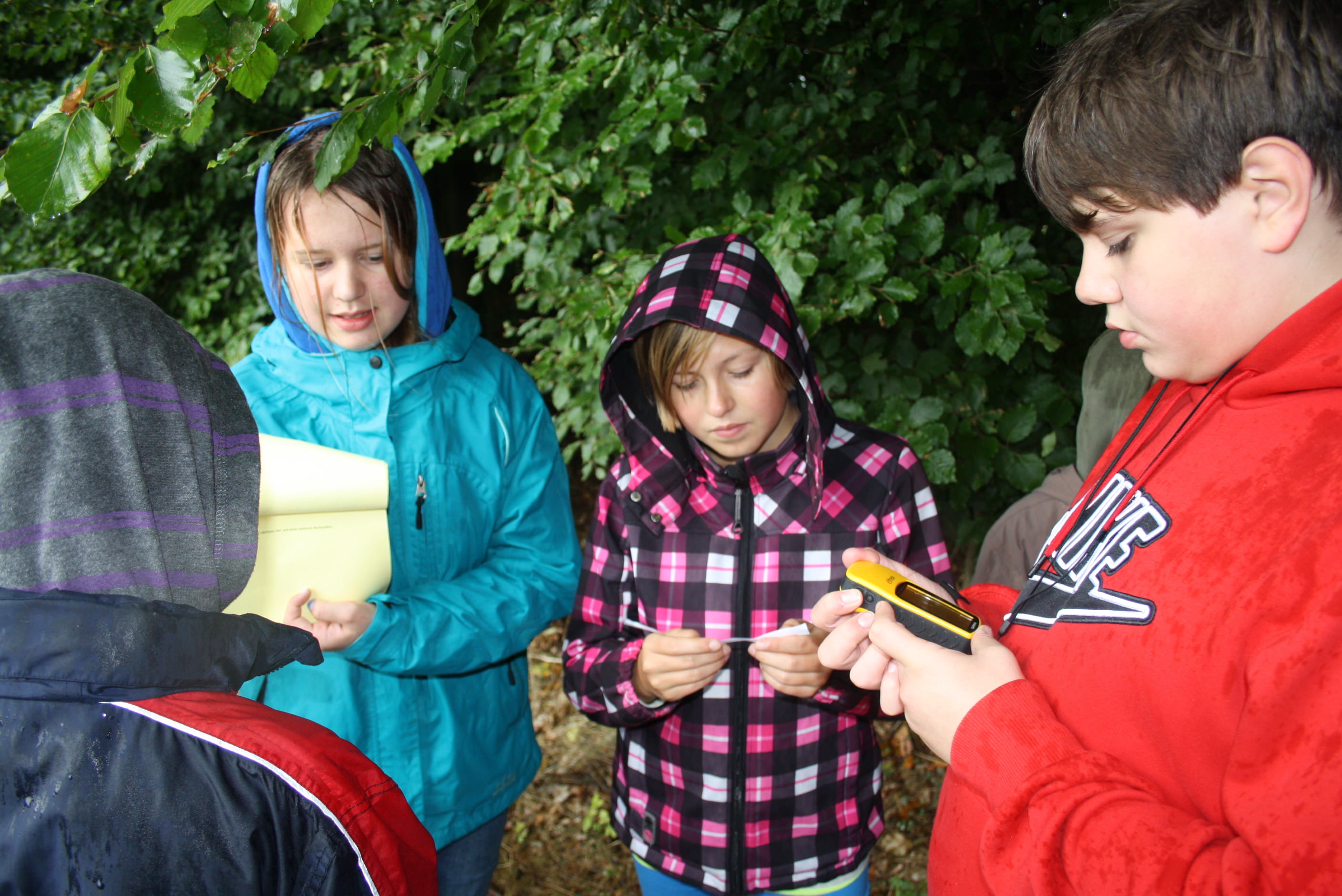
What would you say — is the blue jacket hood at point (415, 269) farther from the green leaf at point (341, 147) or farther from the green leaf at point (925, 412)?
the green leaf at point (925, 412)

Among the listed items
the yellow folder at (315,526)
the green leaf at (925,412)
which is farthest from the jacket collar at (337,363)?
the green leaf at (925,412)

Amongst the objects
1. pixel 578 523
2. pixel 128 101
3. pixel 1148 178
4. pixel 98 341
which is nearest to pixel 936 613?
pixel 1148 178

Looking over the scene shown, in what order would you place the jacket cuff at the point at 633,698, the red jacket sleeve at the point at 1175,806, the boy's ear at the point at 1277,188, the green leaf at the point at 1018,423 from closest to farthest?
the red jacket sleeve at the point at 1175,806 → the boy's ear at the point at 1277,188 → the jacket cuff at the point at 633,698 → the green leaf at the point at 1018,423

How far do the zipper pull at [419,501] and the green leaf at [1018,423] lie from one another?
2.04 metres

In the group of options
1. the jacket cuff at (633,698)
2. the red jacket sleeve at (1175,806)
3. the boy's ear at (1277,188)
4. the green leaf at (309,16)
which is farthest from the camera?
the jacket cuff at (633,698)

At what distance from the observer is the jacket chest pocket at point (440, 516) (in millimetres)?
1960

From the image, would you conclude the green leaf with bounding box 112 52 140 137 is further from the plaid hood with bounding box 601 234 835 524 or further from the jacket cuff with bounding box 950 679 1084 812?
the jacket cuff with bounding box 950 679 1084 812

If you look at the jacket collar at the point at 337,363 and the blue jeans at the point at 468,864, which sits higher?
the jacket collar at the point at 337,363

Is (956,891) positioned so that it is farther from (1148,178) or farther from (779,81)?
(779,81)

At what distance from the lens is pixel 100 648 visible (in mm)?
942

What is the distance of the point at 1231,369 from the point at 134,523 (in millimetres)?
1363

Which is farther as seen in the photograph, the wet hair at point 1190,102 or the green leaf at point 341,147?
the green leaf at point 341,147

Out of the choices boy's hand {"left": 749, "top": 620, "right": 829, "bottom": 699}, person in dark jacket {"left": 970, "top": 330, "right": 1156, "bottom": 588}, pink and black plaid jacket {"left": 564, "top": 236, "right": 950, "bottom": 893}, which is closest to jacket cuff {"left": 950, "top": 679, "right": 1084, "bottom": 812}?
boy's hand {"left": 749, "top": 620, "right": 829, "bottom": 699}

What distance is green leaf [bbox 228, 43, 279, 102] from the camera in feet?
4.13
